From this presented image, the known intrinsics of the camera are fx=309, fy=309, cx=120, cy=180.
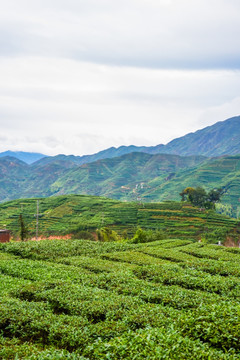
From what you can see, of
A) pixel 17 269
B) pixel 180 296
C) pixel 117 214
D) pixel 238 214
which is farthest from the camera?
pixel 238 214

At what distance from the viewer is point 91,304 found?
9711 mm

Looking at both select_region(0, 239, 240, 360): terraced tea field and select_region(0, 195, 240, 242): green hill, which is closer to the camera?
select_region(0, 239, 240, 360): terraced tea field

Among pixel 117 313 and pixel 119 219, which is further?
pixel 119 219

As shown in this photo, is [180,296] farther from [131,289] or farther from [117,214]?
[117,214]

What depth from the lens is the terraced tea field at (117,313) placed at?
6.55 metres

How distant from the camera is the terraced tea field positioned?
6.55 metres

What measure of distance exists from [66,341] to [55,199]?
100 meters

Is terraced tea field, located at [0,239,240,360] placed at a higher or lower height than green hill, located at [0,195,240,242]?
higher

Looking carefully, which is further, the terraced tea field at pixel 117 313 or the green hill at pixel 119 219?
the green hill at pixel 119 219

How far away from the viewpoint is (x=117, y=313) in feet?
29.8

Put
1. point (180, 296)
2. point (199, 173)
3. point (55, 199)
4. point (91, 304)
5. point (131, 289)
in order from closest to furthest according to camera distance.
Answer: point (91, 304), point (180, 296), point (131, 289), point (55, 199), point (199, 173)

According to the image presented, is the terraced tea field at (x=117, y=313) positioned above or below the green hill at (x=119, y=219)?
above

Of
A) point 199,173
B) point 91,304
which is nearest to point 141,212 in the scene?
point 91,304

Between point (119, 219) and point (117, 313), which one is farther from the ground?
point (117, 313)
